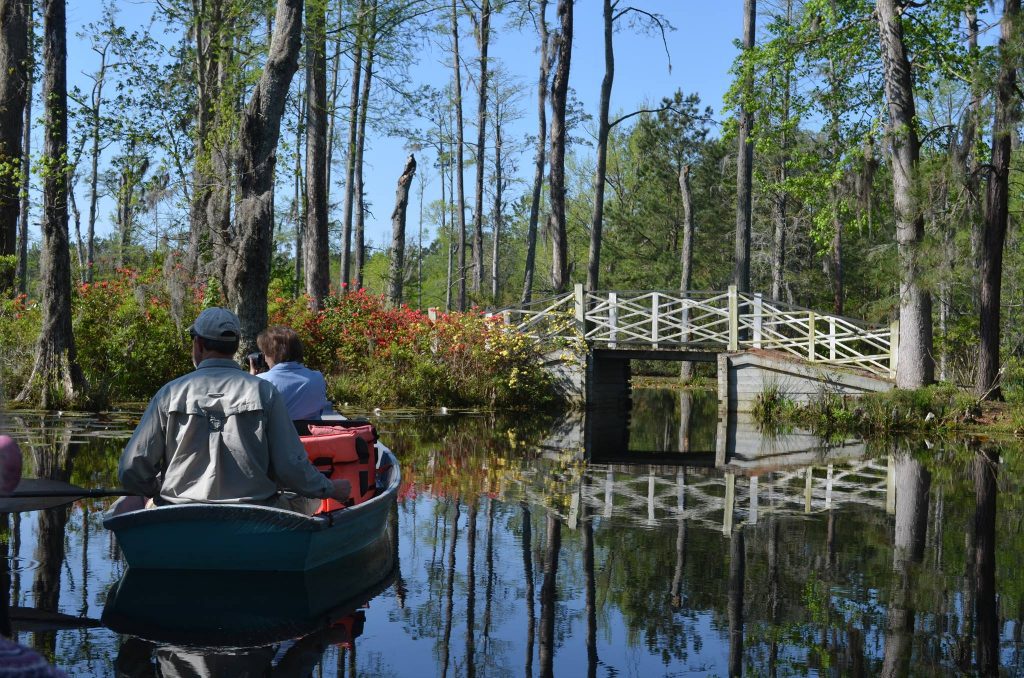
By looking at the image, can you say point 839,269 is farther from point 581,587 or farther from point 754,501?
point 581,587

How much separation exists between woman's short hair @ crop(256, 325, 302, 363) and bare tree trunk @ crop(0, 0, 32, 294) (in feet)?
34.8

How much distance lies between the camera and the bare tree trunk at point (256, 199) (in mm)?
12172

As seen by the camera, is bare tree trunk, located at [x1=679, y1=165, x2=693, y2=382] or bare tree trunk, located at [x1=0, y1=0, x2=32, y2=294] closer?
bare tree trunk, located at [x1=0, y1=0, x2=32, y2=294]

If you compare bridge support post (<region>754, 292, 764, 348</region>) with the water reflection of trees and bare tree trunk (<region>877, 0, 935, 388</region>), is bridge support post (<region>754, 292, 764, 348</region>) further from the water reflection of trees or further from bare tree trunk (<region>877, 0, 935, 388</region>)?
the water reflection of trees

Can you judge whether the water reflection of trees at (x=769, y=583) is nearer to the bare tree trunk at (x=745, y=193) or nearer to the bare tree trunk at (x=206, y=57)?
the bare tree trunk at (x=206, y=57)

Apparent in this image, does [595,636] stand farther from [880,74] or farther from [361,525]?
[880,74]

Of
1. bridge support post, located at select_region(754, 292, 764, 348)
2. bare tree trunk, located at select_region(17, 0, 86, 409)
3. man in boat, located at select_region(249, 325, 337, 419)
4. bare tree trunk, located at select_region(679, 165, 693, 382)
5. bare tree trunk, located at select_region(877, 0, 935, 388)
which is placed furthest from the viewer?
bare tree trunk, located at select_region(679, 165, 693, 382)

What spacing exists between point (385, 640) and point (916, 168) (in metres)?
15.3

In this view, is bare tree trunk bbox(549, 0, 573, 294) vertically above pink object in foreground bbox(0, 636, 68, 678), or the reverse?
bare tree trunk bbox(549, 0, 573, 294)

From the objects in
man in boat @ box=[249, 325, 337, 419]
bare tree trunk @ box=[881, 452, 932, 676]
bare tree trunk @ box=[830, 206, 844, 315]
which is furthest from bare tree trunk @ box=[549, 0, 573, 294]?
man in boat @ box=[249, 325, 337, 419]

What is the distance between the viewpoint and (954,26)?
21.1 metres

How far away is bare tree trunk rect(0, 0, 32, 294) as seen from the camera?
16.5 meters

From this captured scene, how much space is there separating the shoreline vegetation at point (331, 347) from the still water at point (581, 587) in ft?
18.1

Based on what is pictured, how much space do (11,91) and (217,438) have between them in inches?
510
